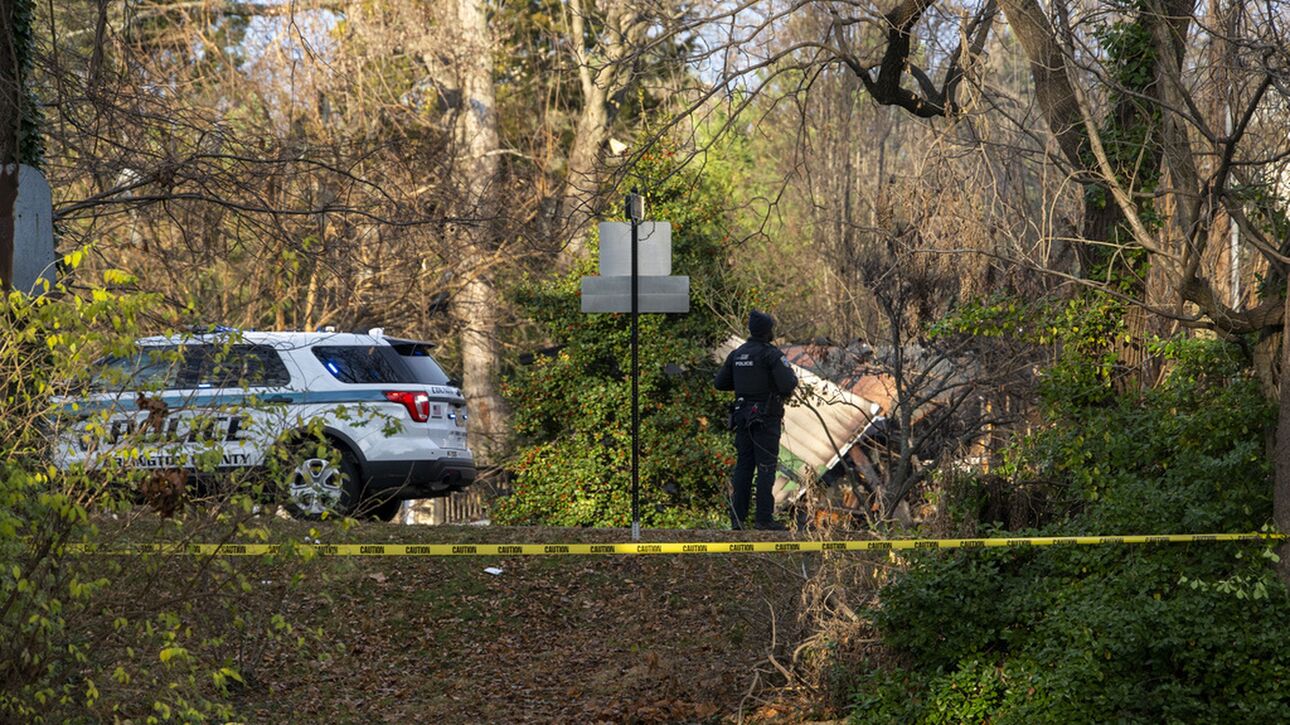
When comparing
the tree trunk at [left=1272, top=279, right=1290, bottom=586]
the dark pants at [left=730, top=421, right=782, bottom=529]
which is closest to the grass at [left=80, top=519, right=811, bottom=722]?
the dark pants at [left=730, top=421, right=782, bottom=529]

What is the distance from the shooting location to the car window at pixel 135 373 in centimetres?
552

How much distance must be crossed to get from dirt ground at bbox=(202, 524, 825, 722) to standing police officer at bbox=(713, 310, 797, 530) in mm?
1413

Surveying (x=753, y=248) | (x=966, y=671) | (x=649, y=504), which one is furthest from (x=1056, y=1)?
(x=753, y=248)

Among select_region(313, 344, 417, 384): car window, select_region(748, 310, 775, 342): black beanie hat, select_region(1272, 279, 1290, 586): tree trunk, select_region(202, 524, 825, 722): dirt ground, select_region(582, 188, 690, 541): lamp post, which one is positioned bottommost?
select_region(202, 524, 825, 722): dirt ground

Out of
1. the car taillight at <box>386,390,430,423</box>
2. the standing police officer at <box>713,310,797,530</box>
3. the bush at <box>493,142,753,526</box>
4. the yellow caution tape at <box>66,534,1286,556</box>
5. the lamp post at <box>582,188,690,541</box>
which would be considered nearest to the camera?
the yellow caution tape at <box>66,534,1286,556</box>

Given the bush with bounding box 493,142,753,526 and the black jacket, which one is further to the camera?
the bush with bounding box 493,142,753,526

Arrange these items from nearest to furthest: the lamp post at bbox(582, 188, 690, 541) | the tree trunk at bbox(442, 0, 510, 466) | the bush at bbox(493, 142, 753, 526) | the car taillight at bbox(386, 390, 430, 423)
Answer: the lamp post at bbox(582, 188, 690, 541) < the car taillight at bbox(386, 390, 430, 423) < the bush at bbox(493, 142, 753, 526) < the tree trunk at bbox(442, 0, 510, 466)

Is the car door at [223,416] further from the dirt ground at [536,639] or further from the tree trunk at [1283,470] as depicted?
the tree trunk at [1283,470]

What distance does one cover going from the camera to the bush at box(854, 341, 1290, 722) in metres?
7.23

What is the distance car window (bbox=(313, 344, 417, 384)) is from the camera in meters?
12.9

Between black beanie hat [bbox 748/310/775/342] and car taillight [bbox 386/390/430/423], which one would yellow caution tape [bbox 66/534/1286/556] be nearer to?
black beanie hat [bbox 748/310/775/342]

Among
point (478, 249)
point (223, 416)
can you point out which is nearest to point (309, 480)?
point (223, 416)

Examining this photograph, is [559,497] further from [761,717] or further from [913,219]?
[761,717]

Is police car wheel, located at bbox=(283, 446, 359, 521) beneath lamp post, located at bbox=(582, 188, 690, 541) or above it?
beneath
